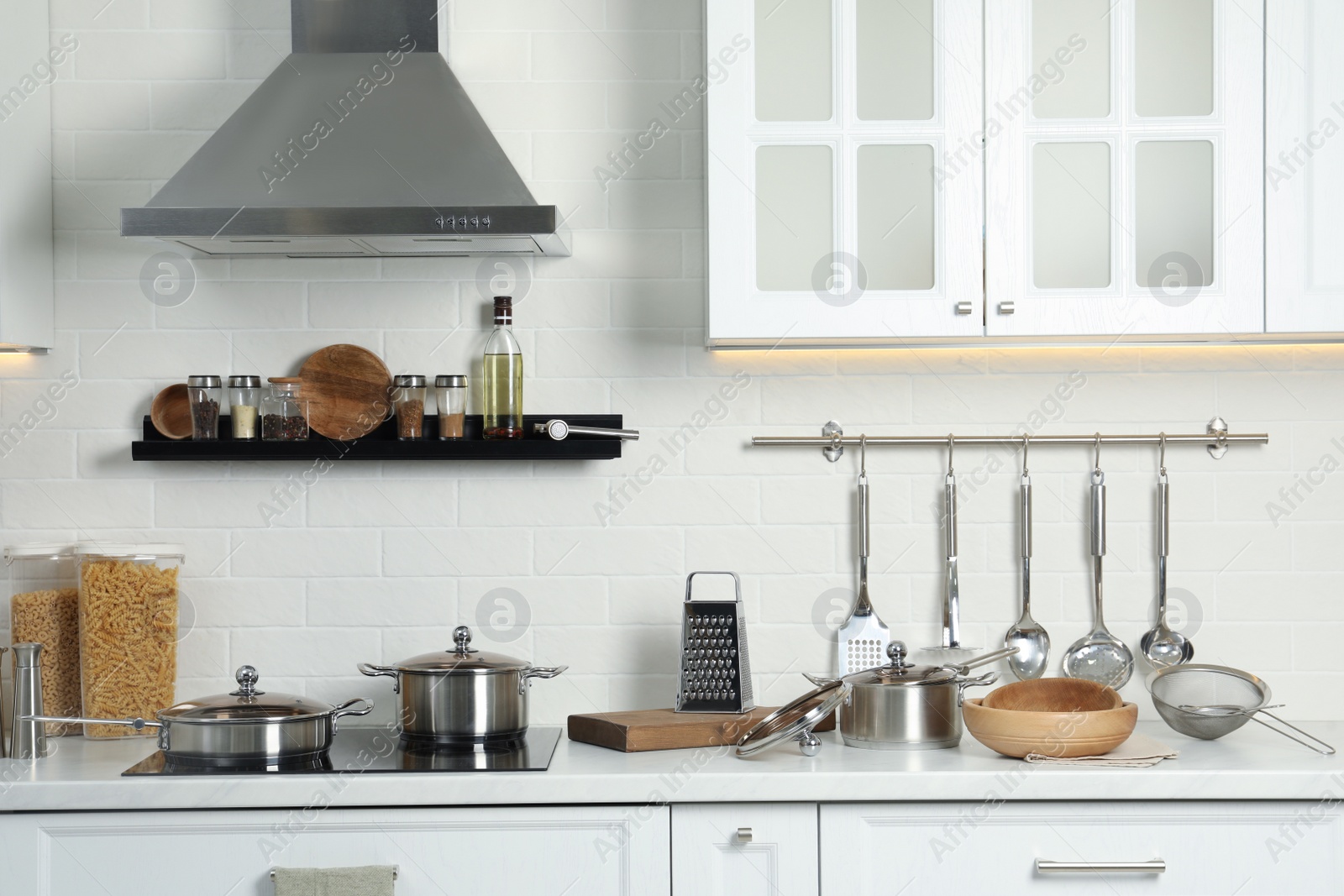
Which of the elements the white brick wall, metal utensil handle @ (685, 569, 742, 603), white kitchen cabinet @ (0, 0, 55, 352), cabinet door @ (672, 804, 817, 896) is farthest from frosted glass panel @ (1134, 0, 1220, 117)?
white kitchen cabinet @ (0, 0, 55, 352)

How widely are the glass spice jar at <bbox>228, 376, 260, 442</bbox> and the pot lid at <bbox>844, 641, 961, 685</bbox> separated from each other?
127cm

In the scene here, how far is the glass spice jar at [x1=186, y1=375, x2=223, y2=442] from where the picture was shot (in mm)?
2252

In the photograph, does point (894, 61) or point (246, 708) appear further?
point (894, 61)

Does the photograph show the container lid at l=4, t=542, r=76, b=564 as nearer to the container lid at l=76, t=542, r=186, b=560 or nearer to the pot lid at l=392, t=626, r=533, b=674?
the container lid at l=76, t=542, r=186, b=560

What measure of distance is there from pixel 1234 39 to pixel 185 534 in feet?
7.34

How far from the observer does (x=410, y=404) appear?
89.4 inches

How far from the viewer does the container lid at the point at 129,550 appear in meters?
2.14

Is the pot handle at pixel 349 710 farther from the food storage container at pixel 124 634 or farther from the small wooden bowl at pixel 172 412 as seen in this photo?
the small wooden bowl at pixel 172 412

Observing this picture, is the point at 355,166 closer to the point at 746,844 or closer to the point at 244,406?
the point at 244,406

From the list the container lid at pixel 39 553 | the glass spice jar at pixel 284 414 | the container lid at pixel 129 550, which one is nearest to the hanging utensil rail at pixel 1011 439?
the glass spice jar at pixel 284 414

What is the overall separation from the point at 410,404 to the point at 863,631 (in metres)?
1.03

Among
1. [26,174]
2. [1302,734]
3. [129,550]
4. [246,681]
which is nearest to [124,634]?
[129,550]

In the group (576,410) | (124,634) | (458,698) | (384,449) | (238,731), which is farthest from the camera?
(576,410)

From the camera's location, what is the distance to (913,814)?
1.81 meters
